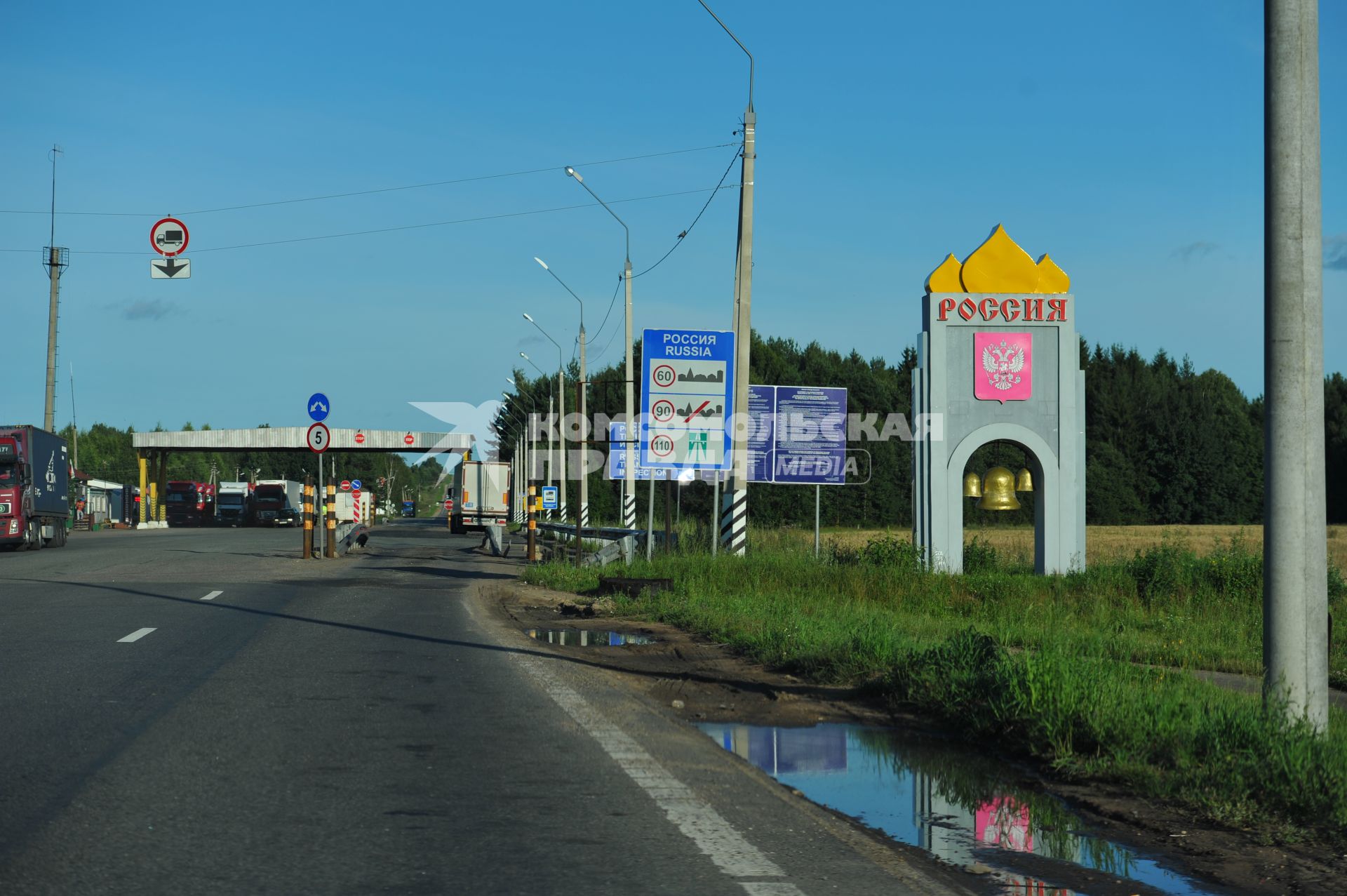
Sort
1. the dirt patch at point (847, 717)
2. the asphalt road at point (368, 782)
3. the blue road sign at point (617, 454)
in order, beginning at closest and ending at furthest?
the asphalt road at point (368, 782) < the dirt patch at point (847, 717) < the blue road sign at point (617, 454)

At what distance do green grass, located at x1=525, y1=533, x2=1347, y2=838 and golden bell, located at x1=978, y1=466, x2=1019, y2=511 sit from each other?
1149mm

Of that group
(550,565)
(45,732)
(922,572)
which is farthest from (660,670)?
(550,565)

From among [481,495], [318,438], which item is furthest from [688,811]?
[481,495]

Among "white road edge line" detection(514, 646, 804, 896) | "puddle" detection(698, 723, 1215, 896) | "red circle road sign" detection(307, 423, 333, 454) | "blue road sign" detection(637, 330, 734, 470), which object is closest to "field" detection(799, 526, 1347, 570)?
"blue road sign" detection(637, 330, 734, 470)

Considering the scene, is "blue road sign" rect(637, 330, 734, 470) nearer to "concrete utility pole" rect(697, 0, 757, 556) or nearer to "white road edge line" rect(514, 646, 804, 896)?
"concrete utility pole" rect(697, 0, 757, 556)

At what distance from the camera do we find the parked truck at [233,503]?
85938mm

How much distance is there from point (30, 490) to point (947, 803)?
121ft

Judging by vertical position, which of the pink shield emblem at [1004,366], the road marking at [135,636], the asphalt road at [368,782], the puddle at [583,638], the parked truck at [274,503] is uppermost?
the pink shield emblem at [1004,366]

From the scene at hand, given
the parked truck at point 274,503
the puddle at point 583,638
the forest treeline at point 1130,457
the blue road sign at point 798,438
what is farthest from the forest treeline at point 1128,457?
the puddle at point 583,638

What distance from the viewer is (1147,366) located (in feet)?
305

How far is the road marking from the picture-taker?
483 inches

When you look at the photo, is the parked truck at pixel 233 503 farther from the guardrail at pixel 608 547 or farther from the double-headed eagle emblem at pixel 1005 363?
the double-headed eagle emblem at pixel 1005 363

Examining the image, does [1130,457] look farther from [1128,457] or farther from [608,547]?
[608,547]

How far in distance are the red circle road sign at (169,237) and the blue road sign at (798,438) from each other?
12369mm
